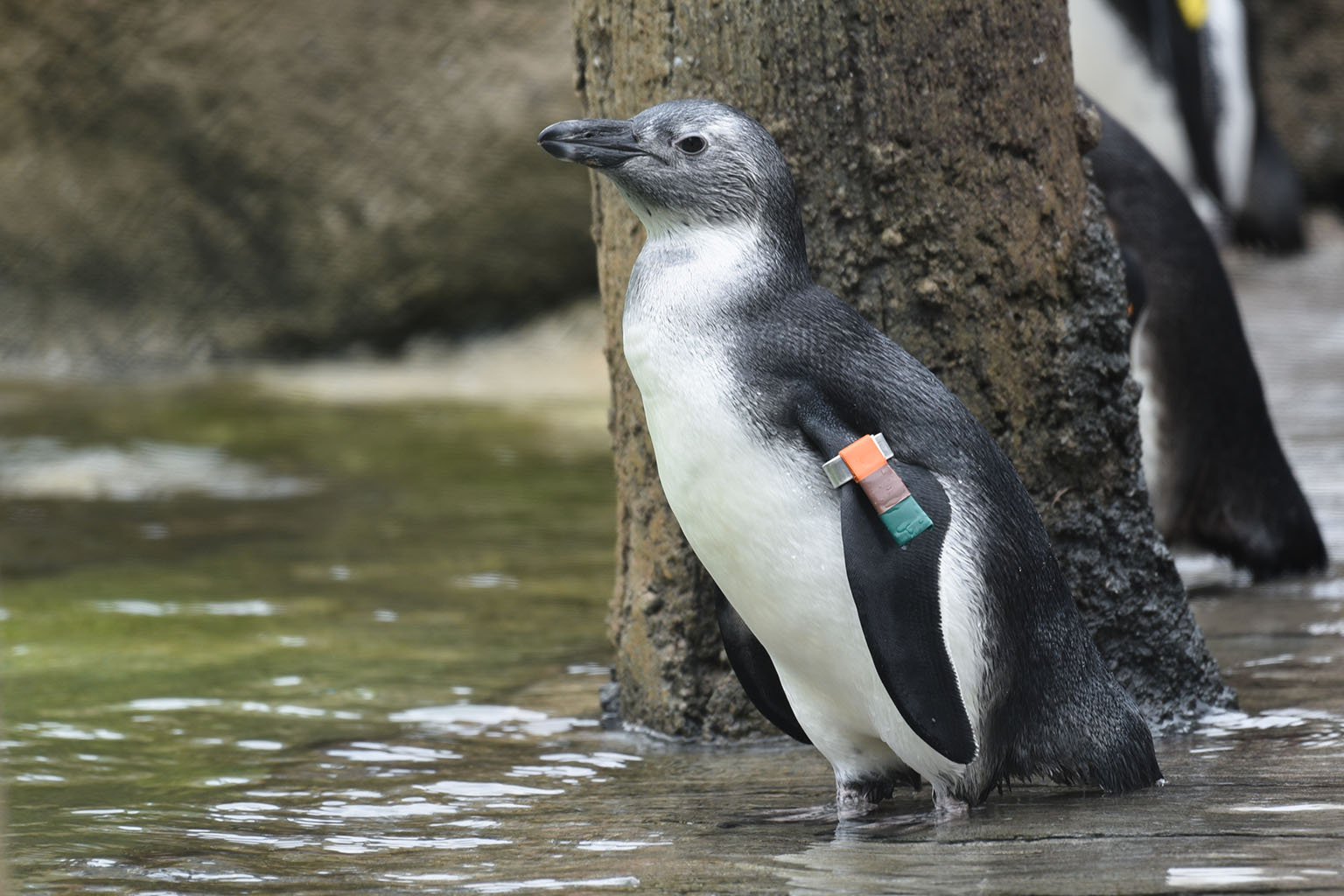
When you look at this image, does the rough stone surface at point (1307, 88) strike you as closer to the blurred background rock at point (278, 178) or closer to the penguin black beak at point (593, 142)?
the blurred background rock at point (278, 178)

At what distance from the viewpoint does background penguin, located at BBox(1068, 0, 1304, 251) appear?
6.64 m

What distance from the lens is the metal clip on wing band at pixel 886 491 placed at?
2070 millimetres

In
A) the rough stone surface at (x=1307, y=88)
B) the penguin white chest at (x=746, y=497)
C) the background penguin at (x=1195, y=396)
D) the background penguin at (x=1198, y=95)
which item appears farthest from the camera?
the rough stone surface at (x=1307, y=88)

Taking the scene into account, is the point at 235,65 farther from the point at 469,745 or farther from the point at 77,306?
the point at 469,745

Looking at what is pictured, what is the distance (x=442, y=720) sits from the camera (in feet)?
10.7

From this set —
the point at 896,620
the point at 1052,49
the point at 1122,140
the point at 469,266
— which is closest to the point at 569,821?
the point at 896,620

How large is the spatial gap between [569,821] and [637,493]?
75 cm

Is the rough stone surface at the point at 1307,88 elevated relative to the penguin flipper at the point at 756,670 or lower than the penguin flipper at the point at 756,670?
elevated

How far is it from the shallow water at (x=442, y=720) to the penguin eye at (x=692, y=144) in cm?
89

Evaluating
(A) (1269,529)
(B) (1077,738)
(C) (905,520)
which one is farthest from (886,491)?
(A) (1269,529)

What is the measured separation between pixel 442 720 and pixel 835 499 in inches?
52.0

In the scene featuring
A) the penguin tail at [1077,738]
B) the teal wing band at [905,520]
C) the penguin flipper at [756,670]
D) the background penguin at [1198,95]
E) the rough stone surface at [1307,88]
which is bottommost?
the penguin tail at [1077,738]

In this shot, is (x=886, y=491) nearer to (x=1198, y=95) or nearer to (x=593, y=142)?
(x=593, y=142)

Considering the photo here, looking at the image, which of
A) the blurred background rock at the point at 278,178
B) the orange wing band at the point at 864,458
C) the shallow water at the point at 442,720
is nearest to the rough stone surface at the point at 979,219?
A: the shallow water at the point at 442,720
